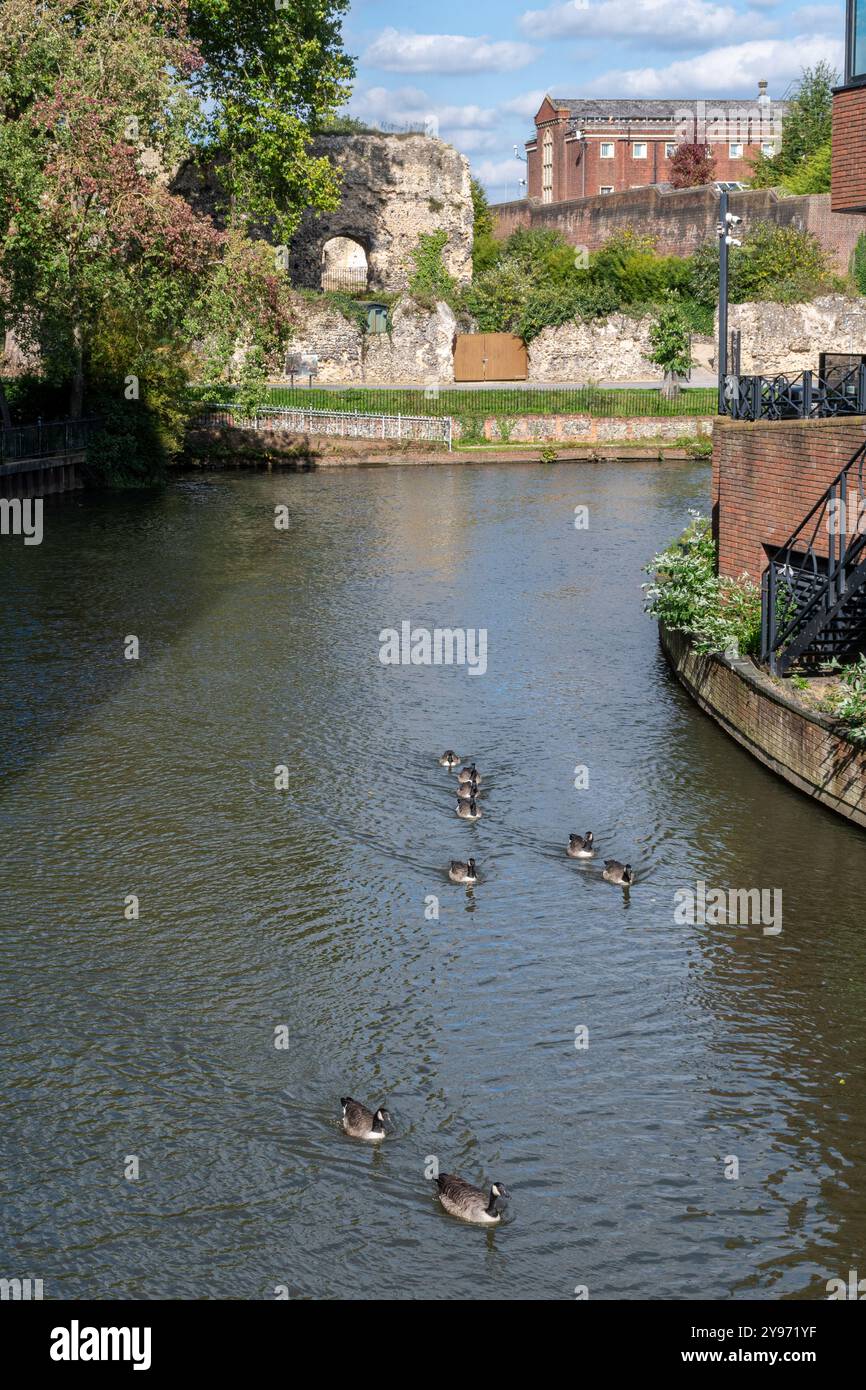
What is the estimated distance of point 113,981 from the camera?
14.1 m

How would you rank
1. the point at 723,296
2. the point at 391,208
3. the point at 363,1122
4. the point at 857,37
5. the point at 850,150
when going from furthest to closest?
the point at 391,208 → the point at 723,296 → the point at 850,150 → the point at 857,37 → the point at 363,1122

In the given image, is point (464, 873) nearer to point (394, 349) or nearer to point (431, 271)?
point (394, 349)

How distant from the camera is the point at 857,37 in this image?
2103 centimetres

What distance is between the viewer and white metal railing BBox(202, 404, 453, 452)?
2248 inches

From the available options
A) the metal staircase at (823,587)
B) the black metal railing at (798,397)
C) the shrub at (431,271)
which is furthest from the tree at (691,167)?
the metal staircase at (823,587)

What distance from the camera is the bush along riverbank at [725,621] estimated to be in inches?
690

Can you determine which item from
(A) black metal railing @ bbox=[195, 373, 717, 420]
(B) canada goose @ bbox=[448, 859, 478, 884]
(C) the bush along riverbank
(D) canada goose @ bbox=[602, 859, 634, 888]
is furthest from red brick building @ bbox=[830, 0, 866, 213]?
(A) black metal railing @ bbox=[195, 373, 717, 420]

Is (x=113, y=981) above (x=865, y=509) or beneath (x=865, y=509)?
beneath

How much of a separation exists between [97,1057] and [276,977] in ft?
6.72

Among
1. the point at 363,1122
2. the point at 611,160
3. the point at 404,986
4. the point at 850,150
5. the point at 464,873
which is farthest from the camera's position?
the point at 611,160

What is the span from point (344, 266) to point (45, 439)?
161 feet

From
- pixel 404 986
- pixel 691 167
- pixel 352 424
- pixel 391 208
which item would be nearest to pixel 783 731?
pixel 404 986
